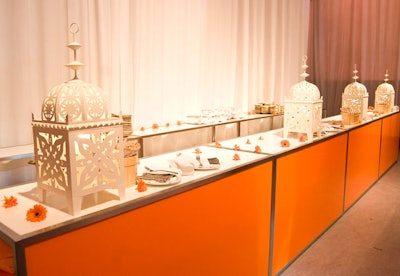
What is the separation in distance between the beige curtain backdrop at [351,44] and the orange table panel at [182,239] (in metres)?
5.03

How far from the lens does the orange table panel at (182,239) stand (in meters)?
1.03

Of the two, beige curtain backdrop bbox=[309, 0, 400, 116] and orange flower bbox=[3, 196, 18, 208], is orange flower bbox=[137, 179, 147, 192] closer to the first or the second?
orange flower bbox=[3, 196, 18, 208]

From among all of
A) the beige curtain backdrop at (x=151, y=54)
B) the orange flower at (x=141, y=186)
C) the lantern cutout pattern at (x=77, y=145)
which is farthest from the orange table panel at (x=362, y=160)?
the lantern cutout pattern at (x=77, y=145)

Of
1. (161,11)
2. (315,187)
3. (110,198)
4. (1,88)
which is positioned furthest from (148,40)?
(110,198)

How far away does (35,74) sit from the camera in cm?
250

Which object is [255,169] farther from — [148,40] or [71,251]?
[148,40]

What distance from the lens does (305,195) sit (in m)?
2.28

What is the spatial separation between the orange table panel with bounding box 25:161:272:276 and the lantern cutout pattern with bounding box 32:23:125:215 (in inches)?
4.6

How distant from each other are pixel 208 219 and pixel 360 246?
1517 millimetres

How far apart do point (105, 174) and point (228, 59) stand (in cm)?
340

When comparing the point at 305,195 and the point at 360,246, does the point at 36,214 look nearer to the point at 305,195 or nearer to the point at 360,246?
the point at 305,195

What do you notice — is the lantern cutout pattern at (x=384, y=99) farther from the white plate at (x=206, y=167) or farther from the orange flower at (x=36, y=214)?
the orange flower at (x=36, y=214)

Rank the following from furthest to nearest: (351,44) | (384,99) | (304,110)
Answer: (351,44) < (384,99) < (304,110)

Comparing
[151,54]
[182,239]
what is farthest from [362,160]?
[182,239]
